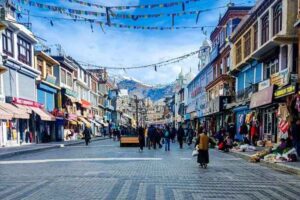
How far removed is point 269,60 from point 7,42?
2096cm

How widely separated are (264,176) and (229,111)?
76.9 ft

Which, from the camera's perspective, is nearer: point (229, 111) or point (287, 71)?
point (287, 71)

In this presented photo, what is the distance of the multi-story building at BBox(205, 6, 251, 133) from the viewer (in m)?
A: 32.3

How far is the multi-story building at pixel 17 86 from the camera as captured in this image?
24764 mm

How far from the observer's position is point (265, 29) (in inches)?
864

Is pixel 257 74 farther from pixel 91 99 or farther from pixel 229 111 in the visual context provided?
pixel 91 99

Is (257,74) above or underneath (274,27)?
underneath

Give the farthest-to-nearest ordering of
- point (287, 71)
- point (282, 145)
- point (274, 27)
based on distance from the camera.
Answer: point (274, 27), point (287, 71), point (282, 145)

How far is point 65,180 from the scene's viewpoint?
30.4 ft

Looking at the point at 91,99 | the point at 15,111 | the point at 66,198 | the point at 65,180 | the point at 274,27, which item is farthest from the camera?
the point at 91,99

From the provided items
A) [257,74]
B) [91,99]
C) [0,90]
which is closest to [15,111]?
[0,90]

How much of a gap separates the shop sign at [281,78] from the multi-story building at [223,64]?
10945mm

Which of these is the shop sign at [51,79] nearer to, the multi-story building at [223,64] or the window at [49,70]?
the window at [49,70]

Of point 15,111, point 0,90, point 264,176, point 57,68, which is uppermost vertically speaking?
point 57,68
